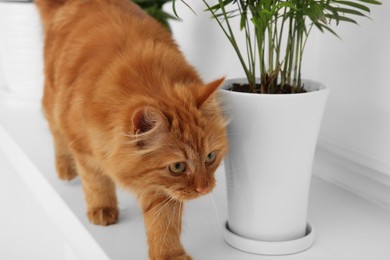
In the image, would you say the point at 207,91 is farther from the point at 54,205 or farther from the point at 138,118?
the point at 54,205

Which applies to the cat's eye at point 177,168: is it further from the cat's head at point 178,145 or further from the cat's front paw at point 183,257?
the cat's front paw at point 183,257

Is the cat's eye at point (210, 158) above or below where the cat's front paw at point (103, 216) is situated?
above

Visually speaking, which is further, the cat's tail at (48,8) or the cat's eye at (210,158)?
the cat's tail at (48,8)

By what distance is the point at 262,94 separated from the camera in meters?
1.08

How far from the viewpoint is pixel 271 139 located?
111 cm

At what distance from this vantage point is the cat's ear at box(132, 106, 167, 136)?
3.10ft

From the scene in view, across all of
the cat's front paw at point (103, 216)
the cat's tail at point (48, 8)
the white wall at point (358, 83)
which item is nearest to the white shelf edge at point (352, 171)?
the white wall at point (358, 83)

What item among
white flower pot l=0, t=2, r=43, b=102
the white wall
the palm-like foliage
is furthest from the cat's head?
white flower pot l=0, t=2, r=43, b=102

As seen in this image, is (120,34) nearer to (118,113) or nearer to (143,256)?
(118,113)

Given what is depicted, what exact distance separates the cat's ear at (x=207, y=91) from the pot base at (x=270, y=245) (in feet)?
1.11

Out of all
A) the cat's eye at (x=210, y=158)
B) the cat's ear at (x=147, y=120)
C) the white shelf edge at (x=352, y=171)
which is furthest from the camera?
the white shelf edge at (x=352, y=171)

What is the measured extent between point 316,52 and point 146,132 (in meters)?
0.75

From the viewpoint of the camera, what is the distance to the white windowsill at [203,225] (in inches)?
46.8

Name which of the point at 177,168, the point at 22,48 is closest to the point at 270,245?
the point at 177,168
